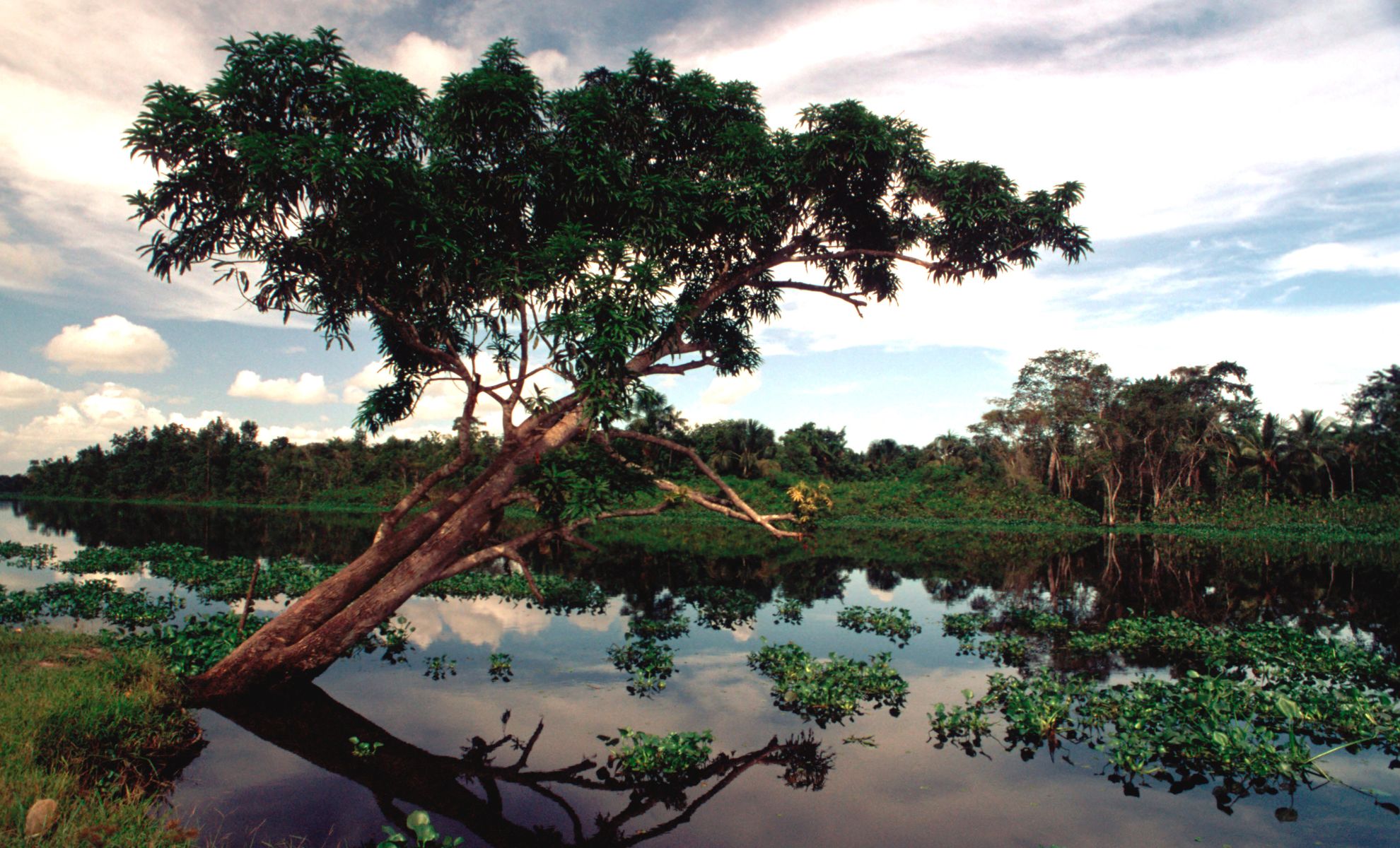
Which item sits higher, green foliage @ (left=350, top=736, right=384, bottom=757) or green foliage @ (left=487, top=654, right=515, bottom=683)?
green foliage @ (left=350, top=736, right=384, bottom=757)

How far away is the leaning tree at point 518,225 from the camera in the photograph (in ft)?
35.0

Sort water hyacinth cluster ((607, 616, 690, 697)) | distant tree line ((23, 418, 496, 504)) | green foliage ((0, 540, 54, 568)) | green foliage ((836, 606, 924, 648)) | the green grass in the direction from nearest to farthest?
the green grass
water hyacinth cluster ((607, 616, 690, 697))
green foliage ((836, 606, 924, 648))
green foliage ((0, 540, 54, 568))
distant tree line ((23, 418, 496, 504))

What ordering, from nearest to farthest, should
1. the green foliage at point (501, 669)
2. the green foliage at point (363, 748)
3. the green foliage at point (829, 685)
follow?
the green foliage at point (363, 748) → the green foliage at point (829, 685) → the green foliage at point (501, 669)

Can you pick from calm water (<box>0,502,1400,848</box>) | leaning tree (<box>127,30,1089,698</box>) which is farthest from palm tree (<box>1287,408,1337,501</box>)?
leaning tree (<box>127,30,1089,698</box>)

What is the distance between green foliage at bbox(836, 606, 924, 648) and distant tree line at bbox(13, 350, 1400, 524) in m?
20.6

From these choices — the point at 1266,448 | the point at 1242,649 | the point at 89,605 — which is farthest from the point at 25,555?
the point at 1266,448

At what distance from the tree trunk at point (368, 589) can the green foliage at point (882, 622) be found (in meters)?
9.63

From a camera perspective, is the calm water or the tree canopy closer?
the calm water

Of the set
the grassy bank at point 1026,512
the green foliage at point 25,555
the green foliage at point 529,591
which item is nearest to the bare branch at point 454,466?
the green foliage at point 529,591

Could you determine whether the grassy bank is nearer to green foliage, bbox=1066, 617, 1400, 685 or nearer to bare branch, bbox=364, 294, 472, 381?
green foliage, bbox=1066, 617, 1400, 685

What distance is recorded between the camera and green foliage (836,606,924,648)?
679 inches

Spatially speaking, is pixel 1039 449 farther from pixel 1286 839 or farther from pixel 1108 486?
pixel 1286 839

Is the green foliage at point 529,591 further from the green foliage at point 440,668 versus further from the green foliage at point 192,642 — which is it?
the green foliage at point 192,642

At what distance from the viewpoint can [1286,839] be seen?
23.8 feet
